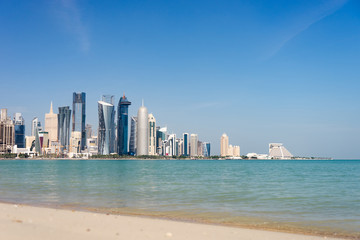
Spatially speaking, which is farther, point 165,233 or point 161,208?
point 161,208

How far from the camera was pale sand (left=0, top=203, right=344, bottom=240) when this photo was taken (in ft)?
41.5

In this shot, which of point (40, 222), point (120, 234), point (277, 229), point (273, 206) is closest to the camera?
point (120, 234)

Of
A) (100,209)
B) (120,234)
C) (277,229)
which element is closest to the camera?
(120,234)

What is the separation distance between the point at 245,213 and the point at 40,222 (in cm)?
1213

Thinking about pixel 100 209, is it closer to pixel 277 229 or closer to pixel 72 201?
pixel 72 201

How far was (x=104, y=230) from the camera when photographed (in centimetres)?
1381

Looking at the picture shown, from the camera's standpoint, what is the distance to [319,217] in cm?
2092

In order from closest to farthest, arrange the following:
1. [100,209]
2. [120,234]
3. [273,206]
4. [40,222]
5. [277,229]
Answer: [120,234]
[40,222]
[277,229]
[100,209]
[273,206]

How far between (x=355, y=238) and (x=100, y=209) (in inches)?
575

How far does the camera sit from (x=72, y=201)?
2642 centimetres

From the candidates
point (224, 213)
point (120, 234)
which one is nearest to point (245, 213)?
point (224, 213)

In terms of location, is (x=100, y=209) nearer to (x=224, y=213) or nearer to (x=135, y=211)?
(x=135, y=211)

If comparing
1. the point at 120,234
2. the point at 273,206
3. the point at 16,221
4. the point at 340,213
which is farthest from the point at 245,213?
the point at 16,221

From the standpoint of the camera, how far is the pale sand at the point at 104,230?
1266cm
